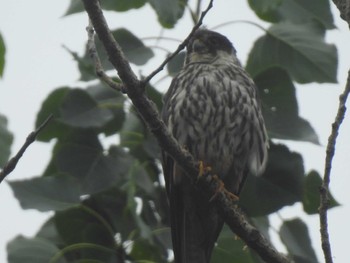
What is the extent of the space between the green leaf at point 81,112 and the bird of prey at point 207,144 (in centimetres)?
39

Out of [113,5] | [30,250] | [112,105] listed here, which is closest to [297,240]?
[112,105]

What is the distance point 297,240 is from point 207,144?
68 centimetres

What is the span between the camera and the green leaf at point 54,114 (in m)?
4.99

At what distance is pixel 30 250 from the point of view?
14.3 feet

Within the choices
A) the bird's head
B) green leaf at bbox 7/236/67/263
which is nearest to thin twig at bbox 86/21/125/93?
green leaf at bbox 7/236/67/263

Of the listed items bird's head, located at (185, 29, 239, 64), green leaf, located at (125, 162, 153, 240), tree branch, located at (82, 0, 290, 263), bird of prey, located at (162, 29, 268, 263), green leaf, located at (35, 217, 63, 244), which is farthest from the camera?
bird's head, located at (185, 29, 239, 64)

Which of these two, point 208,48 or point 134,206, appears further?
point 208,48

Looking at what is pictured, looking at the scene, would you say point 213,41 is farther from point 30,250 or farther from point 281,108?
point 30,250

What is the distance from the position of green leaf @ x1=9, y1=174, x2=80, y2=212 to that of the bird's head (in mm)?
1147

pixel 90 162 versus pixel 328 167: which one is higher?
pixel 328 167

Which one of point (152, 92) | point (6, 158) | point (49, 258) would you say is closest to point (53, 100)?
point (152, 92)

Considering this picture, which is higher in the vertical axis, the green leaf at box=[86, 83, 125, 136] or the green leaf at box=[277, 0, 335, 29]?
the green leaf at box=[277, 0, 335, 29]

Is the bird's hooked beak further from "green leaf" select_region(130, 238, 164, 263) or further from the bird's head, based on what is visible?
"green leaf" select_region(130, 238, 164, 263)

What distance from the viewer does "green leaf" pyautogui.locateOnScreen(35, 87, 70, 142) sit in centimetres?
499
